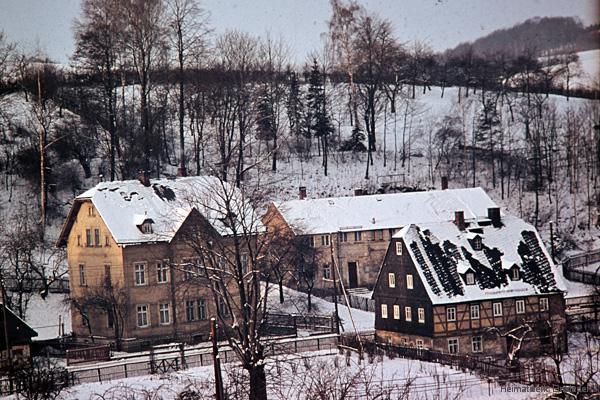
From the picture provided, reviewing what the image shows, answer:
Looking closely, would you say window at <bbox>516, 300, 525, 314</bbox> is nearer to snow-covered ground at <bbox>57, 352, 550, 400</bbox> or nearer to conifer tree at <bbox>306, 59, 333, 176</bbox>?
snow-covered ground at <bbox>57, 352, 550, 400</bbox>

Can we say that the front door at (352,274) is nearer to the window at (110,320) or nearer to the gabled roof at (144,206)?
the gabled roof at (144,206)

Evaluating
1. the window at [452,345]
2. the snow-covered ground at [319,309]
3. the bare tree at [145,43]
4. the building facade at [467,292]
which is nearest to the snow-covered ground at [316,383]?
the window at [452,345]

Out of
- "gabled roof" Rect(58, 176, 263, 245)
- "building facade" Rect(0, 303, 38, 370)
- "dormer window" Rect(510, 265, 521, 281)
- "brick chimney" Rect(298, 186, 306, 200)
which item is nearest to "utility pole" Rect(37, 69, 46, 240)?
"gabled roof" Rect(58, 176, 263, 245)

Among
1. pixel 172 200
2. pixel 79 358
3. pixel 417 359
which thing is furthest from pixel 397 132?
pixel 79 358

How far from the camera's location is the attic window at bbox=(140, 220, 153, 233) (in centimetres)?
1705

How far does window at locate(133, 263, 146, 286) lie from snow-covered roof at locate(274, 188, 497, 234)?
4633 mm

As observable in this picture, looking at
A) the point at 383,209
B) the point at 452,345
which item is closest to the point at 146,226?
the point at 452,345

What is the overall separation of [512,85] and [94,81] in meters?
14.6

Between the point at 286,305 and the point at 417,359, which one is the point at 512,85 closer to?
the point at 286,305

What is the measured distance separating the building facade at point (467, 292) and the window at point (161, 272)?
12.7 feet

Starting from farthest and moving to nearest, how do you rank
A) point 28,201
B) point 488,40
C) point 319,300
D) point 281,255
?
point 488,40 < point 319,300 < point 281,255 < point 28,201

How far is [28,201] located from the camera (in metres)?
17.0

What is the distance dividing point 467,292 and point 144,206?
230 inches

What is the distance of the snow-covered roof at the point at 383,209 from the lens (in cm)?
2150
